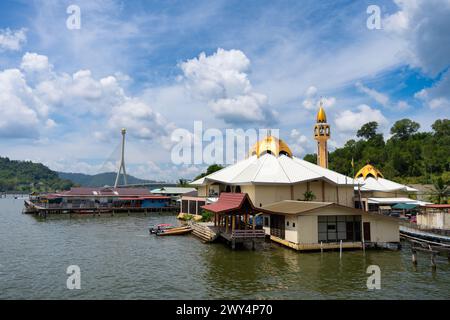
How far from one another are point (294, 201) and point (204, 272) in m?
16.2

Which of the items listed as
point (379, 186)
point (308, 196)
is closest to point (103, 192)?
point (308, 196)

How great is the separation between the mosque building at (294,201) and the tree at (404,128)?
2761 inches

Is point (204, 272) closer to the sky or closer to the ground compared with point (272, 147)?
closer to the ground

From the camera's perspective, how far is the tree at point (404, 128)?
395 ft

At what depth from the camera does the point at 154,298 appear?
1703cm

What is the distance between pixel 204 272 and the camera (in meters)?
21.8

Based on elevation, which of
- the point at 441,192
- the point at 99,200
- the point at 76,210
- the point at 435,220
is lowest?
the point at 76,210

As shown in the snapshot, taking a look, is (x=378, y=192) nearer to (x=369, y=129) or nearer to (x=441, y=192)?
(x=441, y=192)

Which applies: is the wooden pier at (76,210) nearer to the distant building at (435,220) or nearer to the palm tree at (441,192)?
the palm tree at (441,192)

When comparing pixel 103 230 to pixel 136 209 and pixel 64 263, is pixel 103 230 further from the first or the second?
pixel 136 209

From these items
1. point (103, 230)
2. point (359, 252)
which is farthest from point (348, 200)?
Result: point (103, 230)

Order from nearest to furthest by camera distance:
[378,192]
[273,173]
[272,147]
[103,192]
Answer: [273,173], [272,147], [378,192], [103,192]

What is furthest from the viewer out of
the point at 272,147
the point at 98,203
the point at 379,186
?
the point at 98,203

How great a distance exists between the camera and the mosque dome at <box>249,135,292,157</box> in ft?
158
